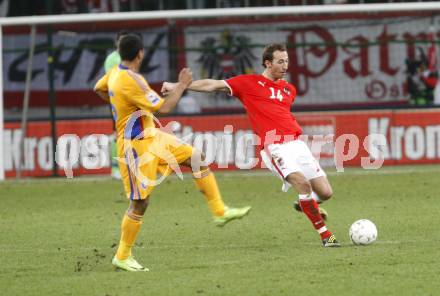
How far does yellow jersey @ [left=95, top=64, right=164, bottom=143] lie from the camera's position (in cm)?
864

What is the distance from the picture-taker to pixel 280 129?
10.4 meters

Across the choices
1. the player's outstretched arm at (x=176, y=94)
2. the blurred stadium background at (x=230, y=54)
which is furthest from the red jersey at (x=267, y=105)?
the blurred stadium background at (x=230, y=54)

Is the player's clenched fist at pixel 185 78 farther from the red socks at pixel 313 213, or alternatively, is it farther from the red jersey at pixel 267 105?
the red socks at pixel 313 213

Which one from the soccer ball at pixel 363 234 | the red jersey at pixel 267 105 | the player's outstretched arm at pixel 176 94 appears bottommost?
the soccer ball at pixel 363 234

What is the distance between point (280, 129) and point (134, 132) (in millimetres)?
1975

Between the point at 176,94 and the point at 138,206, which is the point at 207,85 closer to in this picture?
the point at 176,94

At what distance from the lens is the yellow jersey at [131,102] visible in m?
8.64

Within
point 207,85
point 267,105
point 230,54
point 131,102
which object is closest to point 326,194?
point 267,105

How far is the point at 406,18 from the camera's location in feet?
73.1

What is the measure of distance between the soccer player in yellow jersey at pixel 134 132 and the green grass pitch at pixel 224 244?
1.24 feet

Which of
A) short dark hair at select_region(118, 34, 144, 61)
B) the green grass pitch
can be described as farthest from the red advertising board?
short dark hair at select_region(118, 34, 144, 61)

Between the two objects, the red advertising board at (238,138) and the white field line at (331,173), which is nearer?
the white field line at (331,173)

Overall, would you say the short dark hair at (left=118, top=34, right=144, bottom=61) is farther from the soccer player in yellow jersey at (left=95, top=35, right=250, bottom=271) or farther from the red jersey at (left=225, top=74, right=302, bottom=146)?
the red jersey at (left=225, top=74, right=302, bottom=146)

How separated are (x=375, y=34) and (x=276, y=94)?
40.5 feet
